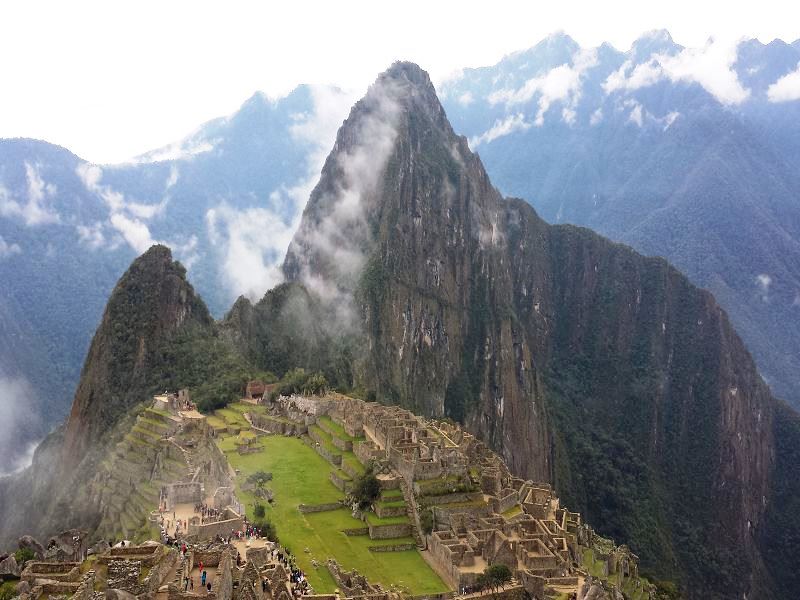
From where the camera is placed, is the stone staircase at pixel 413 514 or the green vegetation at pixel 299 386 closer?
the stone staircase at pixel 413 514

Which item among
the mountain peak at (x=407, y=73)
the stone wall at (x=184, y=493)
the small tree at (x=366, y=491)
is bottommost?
the small tree at (x=366, y=491)

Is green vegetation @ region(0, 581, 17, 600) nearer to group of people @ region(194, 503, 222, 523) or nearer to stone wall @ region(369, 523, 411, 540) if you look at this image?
group of people @ region(194, 503, 222, 523)

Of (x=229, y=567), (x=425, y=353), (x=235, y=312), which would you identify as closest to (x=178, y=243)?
(x=425, y=353)

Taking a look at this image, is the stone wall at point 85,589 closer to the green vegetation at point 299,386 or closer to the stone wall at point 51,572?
the stone wall at point 51,572

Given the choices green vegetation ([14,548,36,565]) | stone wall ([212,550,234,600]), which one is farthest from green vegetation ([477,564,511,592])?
green vegetation ([14,548,36,565])

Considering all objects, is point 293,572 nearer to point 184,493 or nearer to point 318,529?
point 184,493

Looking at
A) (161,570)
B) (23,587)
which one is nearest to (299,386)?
(161,570)

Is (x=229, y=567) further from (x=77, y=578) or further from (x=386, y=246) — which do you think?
(x=386, y=246)

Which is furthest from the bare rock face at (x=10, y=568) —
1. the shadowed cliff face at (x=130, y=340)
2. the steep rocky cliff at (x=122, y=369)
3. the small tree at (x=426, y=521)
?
the shadowed cliff face at (x=130, y=340)
